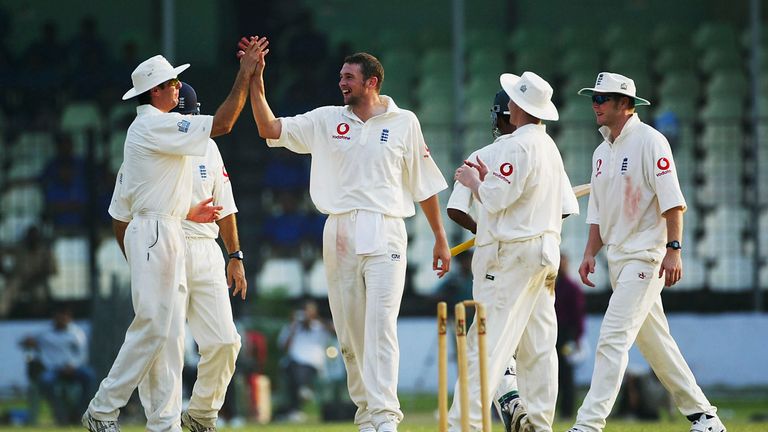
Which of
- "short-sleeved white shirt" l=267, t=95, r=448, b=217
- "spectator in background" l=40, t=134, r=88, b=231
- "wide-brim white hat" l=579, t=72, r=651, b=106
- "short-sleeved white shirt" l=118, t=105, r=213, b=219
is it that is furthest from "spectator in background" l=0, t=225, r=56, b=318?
"wide-brim white hat" l=579, t=72, r=651, b=106

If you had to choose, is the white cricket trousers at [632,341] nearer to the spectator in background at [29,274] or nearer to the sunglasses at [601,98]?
the sunglasses at [601,98]

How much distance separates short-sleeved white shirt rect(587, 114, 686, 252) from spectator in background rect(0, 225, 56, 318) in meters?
10.5

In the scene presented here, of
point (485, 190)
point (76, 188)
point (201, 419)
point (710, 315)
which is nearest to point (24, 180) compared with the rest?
point (76, 188)

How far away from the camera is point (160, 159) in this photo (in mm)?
9242

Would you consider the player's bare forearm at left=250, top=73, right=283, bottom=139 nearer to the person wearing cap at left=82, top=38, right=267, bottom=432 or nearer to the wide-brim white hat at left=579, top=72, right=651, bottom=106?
the person wearing cap at left=82, top=38, right=267, bottom=432

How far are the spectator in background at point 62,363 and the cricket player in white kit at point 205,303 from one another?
23.6 ft

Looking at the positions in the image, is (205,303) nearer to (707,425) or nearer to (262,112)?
(262,112)

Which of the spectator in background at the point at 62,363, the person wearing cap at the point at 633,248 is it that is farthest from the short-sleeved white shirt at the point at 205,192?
the spectator in background at the point at 62,363

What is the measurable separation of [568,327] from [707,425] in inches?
268

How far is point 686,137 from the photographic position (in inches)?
736

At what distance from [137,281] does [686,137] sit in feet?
35.6

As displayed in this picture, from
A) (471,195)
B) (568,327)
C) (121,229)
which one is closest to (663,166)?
(471,195)

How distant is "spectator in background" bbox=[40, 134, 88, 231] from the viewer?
18.6 metres

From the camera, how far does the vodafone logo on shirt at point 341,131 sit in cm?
923
